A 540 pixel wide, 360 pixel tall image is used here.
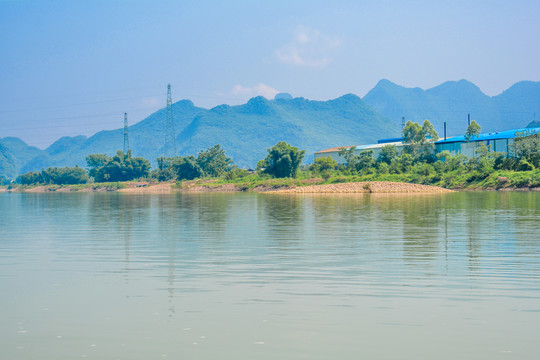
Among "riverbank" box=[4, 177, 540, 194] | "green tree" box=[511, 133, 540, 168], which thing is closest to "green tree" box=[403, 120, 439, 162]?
"riverbank" box=[4, 177, 540, 194]

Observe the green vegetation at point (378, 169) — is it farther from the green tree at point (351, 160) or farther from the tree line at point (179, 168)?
the tree line at point (179, 168)

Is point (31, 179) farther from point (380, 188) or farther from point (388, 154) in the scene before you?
point (380, 188)

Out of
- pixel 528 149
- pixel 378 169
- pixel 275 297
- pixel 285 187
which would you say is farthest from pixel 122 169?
pixel 275 297

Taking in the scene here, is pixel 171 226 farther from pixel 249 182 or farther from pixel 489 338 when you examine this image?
pixel 249 182

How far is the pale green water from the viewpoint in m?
8.11

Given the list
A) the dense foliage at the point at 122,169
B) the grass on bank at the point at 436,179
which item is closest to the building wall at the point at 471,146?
the grass on bank at the point at 436,179

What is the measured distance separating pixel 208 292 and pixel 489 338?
593cm

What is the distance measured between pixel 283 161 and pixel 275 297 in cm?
10693

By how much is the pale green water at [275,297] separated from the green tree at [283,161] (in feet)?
316

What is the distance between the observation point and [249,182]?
117 m

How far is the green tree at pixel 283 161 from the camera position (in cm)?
11781

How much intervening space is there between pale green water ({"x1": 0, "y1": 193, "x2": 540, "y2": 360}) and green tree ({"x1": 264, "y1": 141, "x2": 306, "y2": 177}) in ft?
316

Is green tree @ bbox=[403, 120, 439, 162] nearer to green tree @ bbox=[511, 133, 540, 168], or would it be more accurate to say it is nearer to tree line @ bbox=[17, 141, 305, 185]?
green tree @ bbox=[511, 133, 540, 168]

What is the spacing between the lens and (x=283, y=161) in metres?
118
